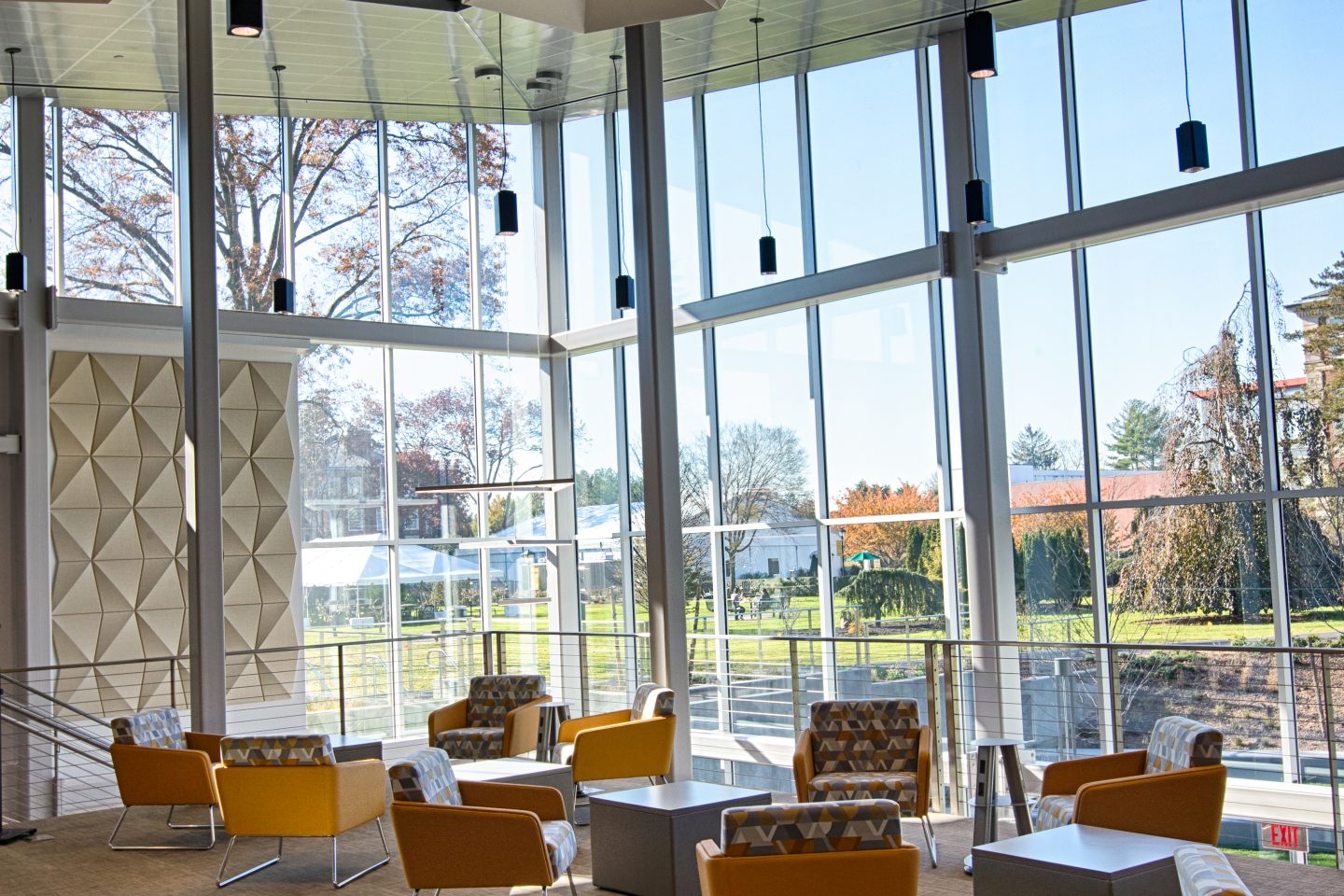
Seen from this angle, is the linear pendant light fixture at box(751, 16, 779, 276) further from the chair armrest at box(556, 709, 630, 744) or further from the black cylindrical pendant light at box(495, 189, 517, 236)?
the chair armrest at box(556, 709, 630, 744)

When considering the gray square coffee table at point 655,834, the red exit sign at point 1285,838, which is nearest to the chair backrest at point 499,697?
the gray square coffee table at point 655,834

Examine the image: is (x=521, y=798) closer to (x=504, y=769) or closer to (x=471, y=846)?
(x=471, y=846)

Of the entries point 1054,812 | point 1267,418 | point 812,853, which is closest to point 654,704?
point 1054,812

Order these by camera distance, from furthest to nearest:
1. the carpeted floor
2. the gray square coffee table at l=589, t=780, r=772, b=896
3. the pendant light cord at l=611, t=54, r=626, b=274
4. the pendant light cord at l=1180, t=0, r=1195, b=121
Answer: the pendant light cord at l=611, t=54, r=626, b=274 → the pendant light cord at l=1180, t=0, r=1195, b=121 → the carpeted floor → the gray square coffee table at l=589, t=780, r=772, b=896

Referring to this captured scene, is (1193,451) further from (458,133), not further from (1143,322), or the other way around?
(458,133)

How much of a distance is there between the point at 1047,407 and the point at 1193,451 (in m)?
1.13

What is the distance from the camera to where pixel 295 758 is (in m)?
6.00

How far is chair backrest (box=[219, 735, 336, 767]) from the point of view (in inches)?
236

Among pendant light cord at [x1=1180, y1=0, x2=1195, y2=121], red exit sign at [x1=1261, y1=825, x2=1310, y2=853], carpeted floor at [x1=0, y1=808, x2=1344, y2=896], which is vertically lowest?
red exit sign at [x1=1261, y1=825, x2=1310, y2=853]

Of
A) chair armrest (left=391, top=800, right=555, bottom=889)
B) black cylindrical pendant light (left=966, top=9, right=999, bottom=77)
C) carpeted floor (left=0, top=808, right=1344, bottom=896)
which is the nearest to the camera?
chair armrest (left=391, top=800, right=555, bottom=889)

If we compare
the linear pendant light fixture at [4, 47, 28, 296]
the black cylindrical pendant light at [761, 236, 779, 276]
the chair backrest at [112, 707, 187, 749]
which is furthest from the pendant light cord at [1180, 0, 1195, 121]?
the linear pendant light fixture at [4, 47, 28, 296]

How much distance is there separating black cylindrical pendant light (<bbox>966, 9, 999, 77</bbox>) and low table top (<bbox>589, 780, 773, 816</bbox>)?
3.97 meters

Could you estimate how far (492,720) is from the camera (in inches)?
356

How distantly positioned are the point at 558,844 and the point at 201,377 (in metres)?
4.16
